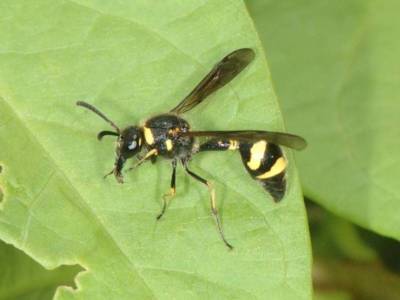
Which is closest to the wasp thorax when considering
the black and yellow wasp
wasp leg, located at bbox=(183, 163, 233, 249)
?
the black and yellow wasp

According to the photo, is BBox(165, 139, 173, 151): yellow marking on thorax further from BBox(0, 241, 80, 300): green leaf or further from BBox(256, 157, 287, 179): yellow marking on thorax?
BBox(0, 241, 80, 300): green leaf

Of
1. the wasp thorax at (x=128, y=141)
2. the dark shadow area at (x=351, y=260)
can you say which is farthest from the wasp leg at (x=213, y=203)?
the dark shadow area at (x=351, y=260)

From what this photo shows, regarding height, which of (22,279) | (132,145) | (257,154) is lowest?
(22,279)

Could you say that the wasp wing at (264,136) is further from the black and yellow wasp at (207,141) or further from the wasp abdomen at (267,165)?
the wasp abdomen at (267,165)

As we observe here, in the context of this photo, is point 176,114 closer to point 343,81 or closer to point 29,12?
point 29,12

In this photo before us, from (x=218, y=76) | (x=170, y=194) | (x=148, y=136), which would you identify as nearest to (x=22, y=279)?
(x=148, y=136)

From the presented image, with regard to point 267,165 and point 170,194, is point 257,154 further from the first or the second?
point 170,194
